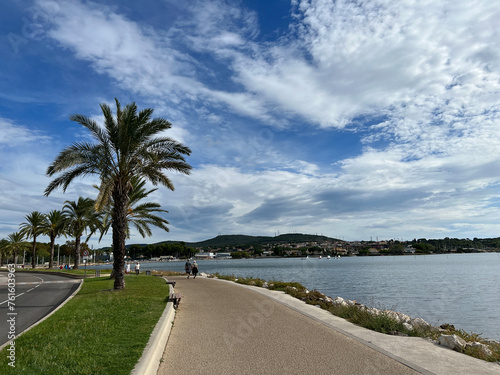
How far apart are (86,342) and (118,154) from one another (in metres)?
13.3

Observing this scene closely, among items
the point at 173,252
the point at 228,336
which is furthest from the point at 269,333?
the point at 173,252

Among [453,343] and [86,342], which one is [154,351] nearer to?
[86,342]

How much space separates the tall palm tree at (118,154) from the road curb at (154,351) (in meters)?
10.4

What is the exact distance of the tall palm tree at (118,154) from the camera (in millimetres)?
18297

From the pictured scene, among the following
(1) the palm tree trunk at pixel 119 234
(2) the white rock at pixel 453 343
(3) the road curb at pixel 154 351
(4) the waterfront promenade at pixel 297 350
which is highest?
(1) the palm tree trunk at pixel 119 234

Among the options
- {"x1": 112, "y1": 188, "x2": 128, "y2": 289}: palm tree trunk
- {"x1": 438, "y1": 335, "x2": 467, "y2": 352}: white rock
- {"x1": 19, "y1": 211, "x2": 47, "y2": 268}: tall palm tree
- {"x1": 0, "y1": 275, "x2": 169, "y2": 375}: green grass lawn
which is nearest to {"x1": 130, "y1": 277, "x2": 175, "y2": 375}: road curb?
{"x1": 0, "y1": 275, "x2": 169, "y2": 375}: green grass lawn

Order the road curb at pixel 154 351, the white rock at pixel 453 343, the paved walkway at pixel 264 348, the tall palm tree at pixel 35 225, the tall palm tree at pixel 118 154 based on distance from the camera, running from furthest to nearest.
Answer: the tall palm tree at pixel 35 225 → the tall palm tree at pixel 118 154 → the white rock at pixel 453 343 → the paved walkway at pixel 264 348 → the road curb at pixel 154 351

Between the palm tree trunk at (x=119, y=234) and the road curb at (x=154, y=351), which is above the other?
the palm tree trunk at (x=119, y=234)

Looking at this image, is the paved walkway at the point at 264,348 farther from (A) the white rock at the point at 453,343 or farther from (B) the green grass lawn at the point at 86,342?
(A) the white rock at the point at 453,343

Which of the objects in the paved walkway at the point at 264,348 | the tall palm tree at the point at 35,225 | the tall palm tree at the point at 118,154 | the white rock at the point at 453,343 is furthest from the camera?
the tall palm tree at the point at 35,225

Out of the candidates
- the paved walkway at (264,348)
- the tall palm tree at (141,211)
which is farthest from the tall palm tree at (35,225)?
the paved walkway at (264,348)

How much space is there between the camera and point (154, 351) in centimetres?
655

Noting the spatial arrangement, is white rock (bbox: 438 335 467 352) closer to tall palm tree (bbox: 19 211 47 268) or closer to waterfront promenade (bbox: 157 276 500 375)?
waterfront promenade (bbox: 157 276 500 375)

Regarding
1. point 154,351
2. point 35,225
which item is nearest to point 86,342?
point 154,351
